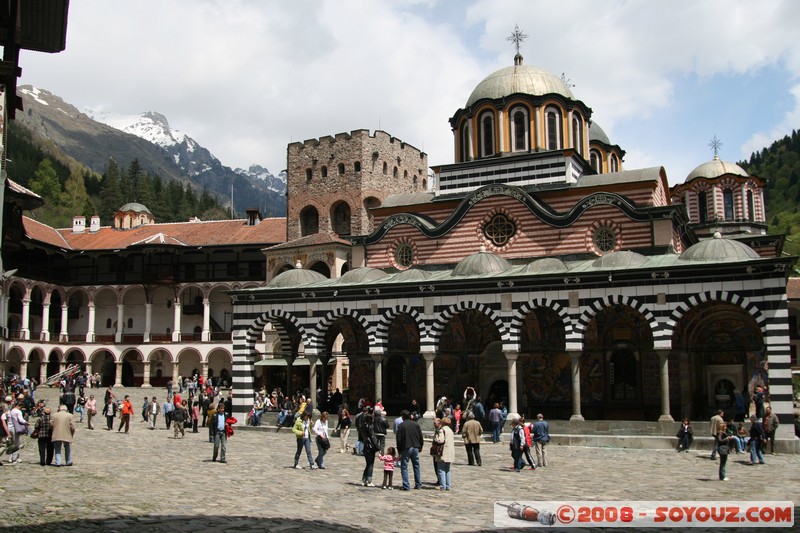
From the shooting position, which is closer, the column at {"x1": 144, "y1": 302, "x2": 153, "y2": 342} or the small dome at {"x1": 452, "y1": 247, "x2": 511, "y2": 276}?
the small dome at {"x1": 452, "y1": 247, "x2": 511, "y2": 276}

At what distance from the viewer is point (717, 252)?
21.8 m

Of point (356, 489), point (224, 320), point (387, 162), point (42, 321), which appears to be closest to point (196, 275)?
point (224, 320)

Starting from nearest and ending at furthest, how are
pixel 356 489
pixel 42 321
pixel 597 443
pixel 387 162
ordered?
pixel 356 489, pixel 597 443, pixel 387 162, pixel 42 321

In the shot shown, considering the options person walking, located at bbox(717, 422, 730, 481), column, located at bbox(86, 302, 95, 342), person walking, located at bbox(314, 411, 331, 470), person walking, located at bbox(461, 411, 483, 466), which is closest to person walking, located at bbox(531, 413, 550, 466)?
person walking, located at bbox(461, 411, 483, 466)

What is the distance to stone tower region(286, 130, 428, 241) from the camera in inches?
1780

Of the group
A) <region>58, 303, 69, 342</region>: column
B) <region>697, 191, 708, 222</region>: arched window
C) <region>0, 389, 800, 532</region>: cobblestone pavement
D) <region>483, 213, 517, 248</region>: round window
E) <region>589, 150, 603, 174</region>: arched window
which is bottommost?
<region>0, 389, 800, 532</region>: cobblestone pavement

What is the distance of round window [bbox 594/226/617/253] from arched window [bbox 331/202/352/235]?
21.1 m

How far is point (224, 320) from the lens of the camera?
51250 mm

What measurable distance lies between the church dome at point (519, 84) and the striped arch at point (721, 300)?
11.3 m

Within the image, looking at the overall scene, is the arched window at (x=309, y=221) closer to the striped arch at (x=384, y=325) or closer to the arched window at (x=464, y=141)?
the arched window at (x=464, y=141)

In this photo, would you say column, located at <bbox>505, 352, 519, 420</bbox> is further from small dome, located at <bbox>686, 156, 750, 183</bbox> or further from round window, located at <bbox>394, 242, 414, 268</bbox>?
small dome, located at <bbox>686, 156, 750, 183</bbox>

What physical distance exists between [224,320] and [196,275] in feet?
11.2

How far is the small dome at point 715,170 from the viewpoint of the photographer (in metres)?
39.8

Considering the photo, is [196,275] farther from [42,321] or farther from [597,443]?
[597,443]
